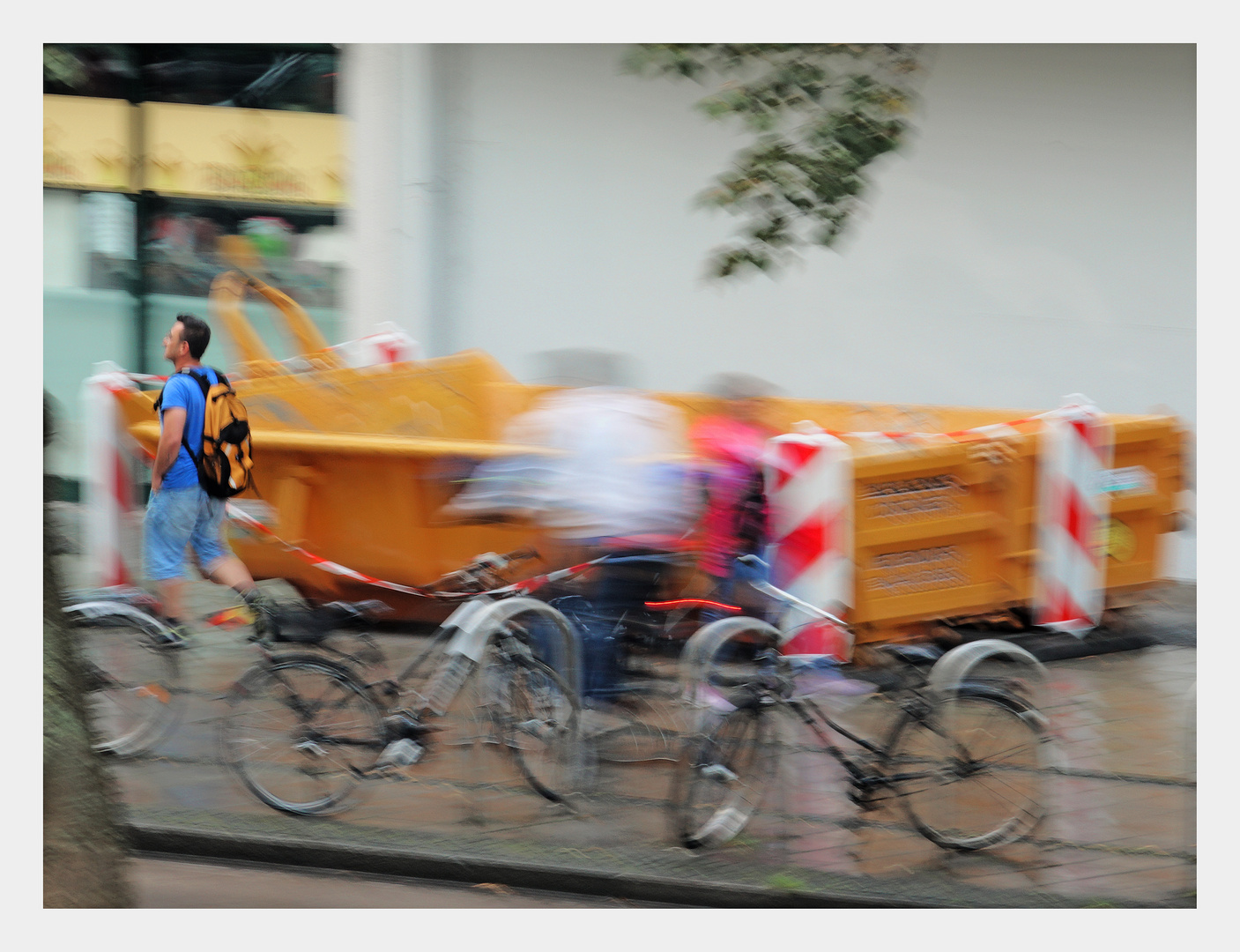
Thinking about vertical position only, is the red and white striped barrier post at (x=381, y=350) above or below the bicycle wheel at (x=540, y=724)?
above

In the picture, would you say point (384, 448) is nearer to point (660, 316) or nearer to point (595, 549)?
point (595, 549)

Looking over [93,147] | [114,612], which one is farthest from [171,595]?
[93,147]

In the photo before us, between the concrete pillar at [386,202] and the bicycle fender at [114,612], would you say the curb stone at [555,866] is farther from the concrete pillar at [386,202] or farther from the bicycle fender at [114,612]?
the concrete pillar at [386,202]

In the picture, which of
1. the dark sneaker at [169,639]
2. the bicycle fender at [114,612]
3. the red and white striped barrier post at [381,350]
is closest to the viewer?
the bicycle fender at [114,612]

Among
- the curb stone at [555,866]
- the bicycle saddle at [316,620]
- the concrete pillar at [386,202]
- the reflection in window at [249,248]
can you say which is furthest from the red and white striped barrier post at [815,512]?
the reflection in window at [249,248]

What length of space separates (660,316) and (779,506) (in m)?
3.49

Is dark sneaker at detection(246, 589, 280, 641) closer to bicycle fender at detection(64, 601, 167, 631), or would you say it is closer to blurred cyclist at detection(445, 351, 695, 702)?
bicycle fender at detection(64, 601, 167, 631)

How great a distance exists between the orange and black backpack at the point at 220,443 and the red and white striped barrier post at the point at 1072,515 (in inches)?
152

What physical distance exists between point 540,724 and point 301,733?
2.86ft

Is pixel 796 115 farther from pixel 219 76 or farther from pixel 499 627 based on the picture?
pixel 219 76

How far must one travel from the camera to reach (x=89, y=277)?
1032cm

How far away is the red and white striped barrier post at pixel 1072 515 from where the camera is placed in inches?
271

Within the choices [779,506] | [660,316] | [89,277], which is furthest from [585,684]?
[89,277]

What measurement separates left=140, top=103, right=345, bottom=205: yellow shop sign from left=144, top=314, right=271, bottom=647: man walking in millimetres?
3850
